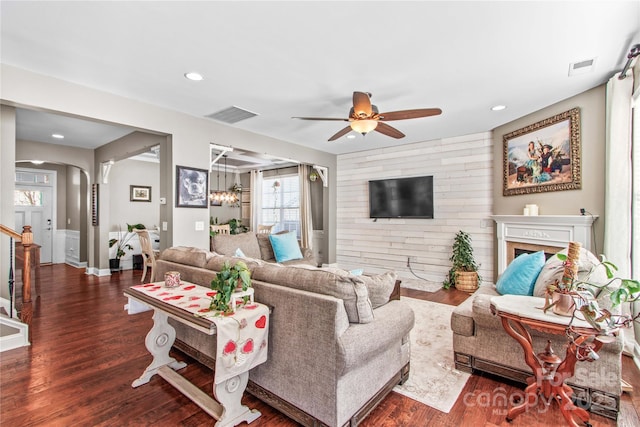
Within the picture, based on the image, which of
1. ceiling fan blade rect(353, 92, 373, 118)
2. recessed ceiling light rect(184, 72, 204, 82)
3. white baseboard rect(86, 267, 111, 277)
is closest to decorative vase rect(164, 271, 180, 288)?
recessed ceiling light rect(184, 72, 204, 82)

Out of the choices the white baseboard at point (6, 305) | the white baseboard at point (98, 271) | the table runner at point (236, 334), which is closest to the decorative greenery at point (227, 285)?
the table runner at point (236, 334)

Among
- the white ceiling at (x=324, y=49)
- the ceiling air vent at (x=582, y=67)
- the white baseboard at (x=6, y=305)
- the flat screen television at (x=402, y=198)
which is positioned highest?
the white ceiling at (x=324, y=49)

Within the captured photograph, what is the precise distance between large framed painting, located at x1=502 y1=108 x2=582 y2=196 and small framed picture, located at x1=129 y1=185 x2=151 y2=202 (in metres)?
7.72

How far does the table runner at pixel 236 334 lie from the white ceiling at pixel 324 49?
2000 mm

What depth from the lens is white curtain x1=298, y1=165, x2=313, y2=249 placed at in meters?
7.12

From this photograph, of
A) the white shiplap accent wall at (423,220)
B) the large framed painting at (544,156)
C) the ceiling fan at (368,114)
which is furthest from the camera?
the white shiplap accent wall at (423,220)

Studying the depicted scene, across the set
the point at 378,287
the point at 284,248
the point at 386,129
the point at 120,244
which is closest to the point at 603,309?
the point at 378,287

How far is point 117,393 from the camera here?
7.03 ft

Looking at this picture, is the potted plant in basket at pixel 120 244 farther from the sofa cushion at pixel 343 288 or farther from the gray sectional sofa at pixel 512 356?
the gray sectional sofa at pixel 512 356

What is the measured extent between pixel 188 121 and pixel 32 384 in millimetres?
3229

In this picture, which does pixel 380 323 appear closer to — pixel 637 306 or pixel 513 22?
pixel 513 22

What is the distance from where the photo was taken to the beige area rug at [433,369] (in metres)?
2.10

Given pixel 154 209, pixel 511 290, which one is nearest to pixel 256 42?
pixel 511 290

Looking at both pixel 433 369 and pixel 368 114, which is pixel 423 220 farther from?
pixel 433 369
